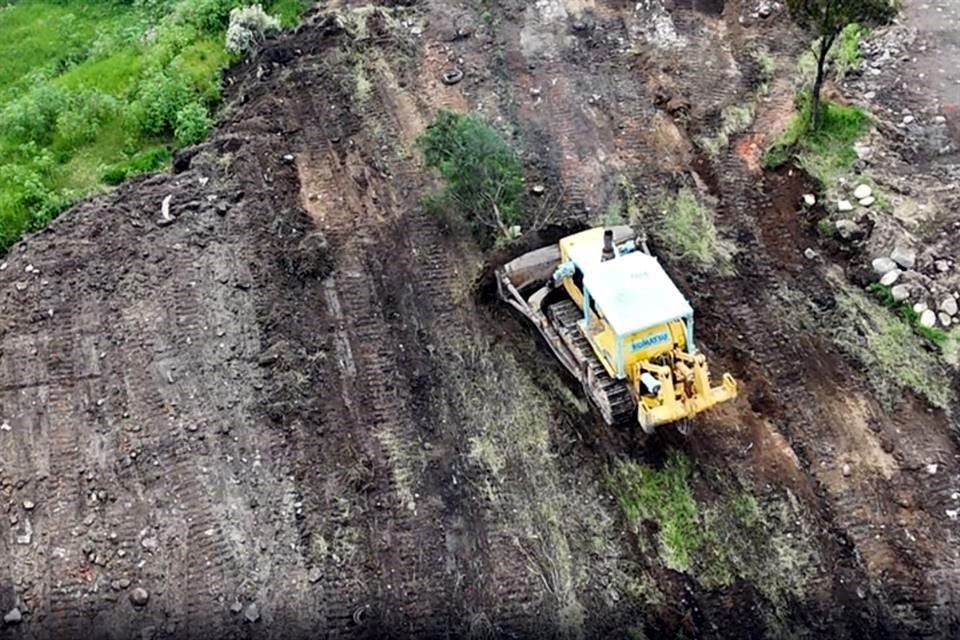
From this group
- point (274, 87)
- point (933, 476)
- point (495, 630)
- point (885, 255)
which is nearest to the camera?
point (495, 630)

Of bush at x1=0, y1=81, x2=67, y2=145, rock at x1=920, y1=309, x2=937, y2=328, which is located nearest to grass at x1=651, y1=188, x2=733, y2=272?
rock at x1=920, y1=309, x2=937, y2=328

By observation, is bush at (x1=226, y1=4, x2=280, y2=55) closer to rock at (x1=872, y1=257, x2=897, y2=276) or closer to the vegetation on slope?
the vegetation on slope

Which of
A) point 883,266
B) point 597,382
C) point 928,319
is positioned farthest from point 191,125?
point 928,319

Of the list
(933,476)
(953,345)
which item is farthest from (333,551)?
(953,345)

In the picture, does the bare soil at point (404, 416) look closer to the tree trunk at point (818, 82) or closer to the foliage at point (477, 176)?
the foliage at point (477, 176)

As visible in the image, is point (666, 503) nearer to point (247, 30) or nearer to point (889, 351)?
point (889, 351)

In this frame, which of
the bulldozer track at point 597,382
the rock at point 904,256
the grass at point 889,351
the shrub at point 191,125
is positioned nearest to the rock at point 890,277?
the rock at point 904,256

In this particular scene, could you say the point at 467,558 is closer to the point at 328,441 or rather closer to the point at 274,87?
the point at 328,441
